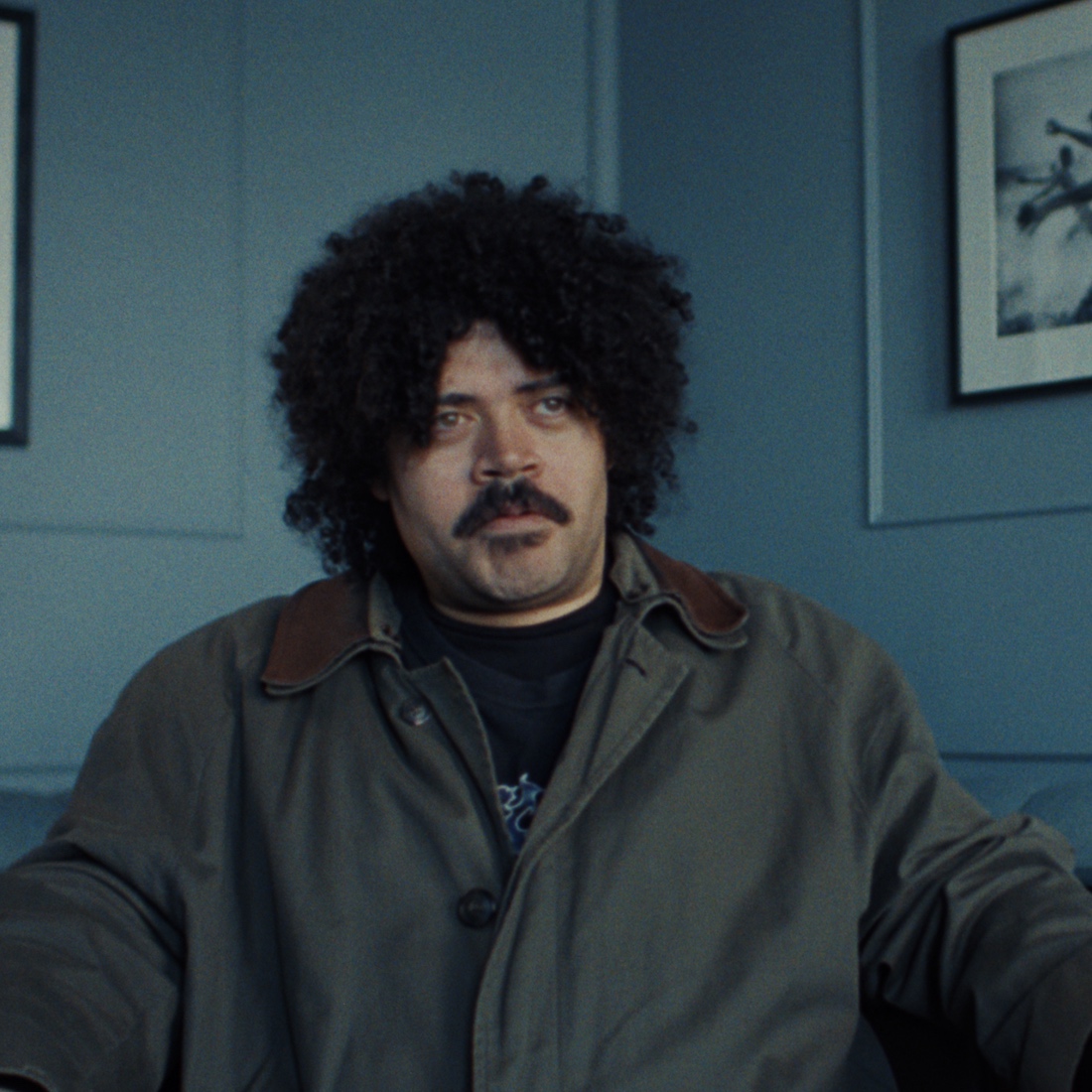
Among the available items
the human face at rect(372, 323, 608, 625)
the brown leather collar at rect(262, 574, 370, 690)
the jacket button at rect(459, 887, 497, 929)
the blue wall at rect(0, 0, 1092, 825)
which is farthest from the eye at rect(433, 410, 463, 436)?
the blue wall at rect(0, 0, 1092, 825)

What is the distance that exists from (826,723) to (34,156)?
1640mm

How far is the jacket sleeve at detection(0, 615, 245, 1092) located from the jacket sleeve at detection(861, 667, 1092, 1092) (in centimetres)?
72

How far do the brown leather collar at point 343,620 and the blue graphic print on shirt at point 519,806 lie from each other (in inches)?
Result: 8.5

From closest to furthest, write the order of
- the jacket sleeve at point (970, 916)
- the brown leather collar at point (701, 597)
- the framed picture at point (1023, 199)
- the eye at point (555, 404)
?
the jacket sleeve at point (970, 916) → the brown leather collar at point (701, 597) → the eye at point (555, 404) → the framed picture at point (1023, 199)

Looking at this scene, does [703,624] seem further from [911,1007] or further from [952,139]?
[952,139]

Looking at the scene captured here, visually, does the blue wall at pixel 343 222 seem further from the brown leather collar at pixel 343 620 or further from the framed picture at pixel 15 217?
the brown leather collar at pixel 343 620

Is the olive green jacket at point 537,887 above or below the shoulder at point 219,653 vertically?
below

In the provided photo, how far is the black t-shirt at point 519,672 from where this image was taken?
61.6 inches

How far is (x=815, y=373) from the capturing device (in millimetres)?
2693

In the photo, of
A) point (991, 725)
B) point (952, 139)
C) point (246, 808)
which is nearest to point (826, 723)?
point (246, 808)

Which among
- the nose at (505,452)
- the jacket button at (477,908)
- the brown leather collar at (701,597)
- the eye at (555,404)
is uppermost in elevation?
the eye at (555,404)

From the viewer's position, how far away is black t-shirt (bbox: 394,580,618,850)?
156 cm

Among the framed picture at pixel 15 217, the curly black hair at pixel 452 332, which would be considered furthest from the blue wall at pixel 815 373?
the framed picture at pixel 15 217

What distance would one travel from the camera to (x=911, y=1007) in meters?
1.46
